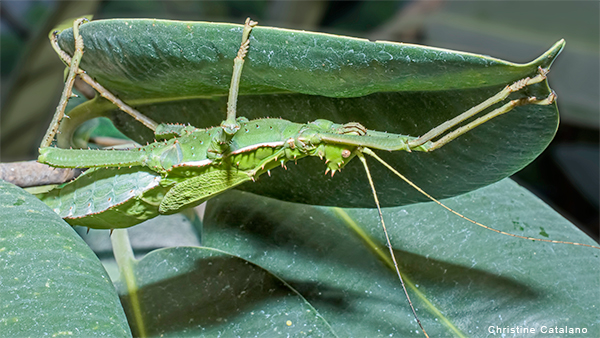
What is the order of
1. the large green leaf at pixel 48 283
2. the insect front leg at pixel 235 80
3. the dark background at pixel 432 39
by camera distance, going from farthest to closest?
the dark background at pixel 432 39 → the insect front leg at pixel 235 80 → the large green leaf at pixel 48 283

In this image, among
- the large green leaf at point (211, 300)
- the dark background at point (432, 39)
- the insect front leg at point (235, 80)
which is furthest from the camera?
the dark background at point (432, 39)

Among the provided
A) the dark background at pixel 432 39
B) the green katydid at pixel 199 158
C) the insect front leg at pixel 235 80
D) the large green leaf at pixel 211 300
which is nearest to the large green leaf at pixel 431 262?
the large green leaf at pixel 211 300

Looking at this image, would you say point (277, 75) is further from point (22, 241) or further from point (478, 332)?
point (478, 332)

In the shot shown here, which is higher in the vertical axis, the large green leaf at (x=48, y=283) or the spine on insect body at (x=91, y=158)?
the spine on insect body at (x=91, y=158)

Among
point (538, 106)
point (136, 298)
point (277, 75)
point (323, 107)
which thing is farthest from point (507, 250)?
point (136, 298)

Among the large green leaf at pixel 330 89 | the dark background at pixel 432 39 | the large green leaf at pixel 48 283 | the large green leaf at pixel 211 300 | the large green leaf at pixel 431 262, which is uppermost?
the dark background at pixel 432 39

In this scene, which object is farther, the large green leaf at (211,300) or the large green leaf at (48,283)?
the large green leaf at (211,300)

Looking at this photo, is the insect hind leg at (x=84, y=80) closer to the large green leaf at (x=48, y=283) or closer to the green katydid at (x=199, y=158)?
the green katydid at (x=199, y=158)
